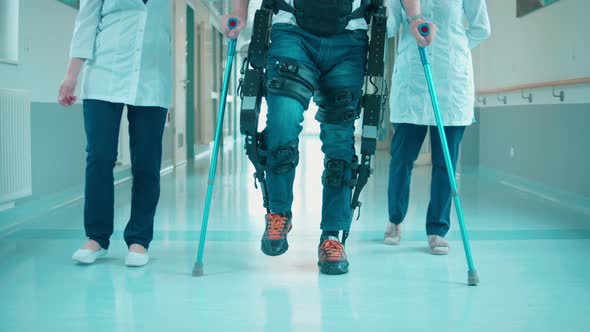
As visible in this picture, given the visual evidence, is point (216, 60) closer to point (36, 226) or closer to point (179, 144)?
point (179, 144)

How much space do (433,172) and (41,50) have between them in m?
2.35

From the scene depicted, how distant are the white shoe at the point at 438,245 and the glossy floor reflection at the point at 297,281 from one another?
0.12 feet

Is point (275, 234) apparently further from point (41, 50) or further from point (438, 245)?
point (41, 50)

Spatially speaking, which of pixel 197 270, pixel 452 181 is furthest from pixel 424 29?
pixel 197 270

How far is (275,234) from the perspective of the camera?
236 cm

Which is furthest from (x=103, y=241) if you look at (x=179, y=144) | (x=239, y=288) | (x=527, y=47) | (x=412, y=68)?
(x=179, y=144)

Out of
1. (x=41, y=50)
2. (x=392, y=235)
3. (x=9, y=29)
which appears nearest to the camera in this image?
(x=392, y=235)

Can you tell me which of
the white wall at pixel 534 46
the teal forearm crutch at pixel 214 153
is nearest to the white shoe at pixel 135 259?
Result: the teal forearm crutch at pixel 214 153

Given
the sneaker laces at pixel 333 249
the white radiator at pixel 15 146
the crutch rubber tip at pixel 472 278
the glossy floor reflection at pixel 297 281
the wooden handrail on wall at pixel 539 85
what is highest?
the wooden handrail on wall at pixel 539 85

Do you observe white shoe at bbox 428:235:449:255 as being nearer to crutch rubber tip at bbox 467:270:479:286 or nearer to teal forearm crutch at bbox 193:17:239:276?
crutch rubber tip at bbox 467:270:479:286

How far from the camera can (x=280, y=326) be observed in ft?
6.10

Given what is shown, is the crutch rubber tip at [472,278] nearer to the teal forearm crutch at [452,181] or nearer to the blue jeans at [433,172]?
the teal forearm crutch at [452,181]

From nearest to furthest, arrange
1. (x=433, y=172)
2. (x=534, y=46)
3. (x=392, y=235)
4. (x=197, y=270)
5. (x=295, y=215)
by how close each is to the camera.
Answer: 1. (x=197, y=270)
2. (x=433, y=172)
3. (x=392, y=235)
4. (x=295, y=215)
5. (x=534, y=46)

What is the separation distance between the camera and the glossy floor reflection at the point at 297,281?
1.92 metres
